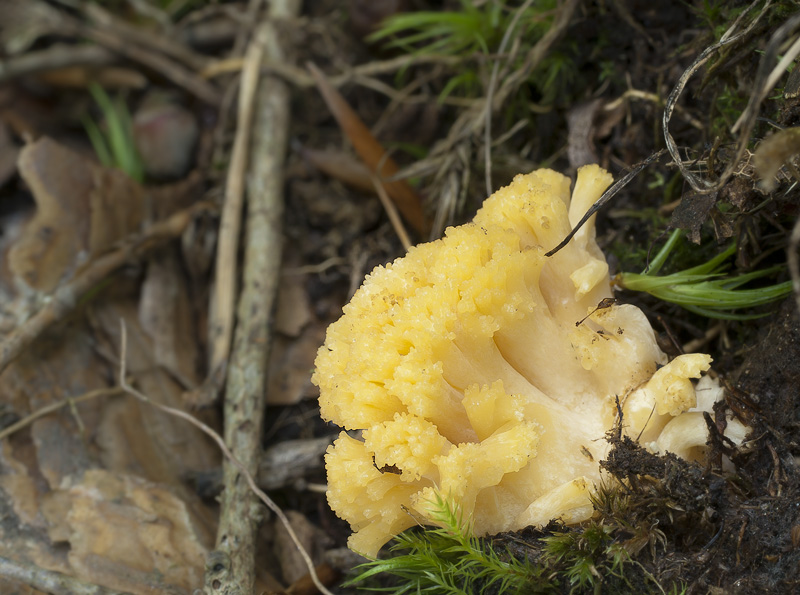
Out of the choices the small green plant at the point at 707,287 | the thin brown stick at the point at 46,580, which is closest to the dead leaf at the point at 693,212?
the small green plant at the point at 707,287

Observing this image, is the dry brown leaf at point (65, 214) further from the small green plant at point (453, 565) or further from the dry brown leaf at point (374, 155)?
the small green plant at point (453, 565)

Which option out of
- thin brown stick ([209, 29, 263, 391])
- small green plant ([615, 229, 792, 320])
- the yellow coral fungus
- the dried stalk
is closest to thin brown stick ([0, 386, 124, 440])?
thin brown stick ([209, 29, 263, 391])

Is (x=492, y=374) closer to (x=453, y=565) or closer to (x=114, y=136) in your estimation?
(x=453, y=565)

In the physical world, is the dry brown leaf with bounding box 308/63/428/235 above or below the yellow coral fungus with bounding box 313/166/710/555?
above

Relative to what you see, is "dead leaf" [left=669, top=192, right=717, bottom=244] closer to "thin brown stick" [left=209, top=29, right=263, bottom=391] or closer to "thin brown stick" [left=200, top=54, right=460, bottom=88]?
"thin brown stick" [left=200, top=54, right=460, bottom=88]

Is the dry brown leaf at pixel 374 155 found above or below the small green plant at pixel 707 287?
above
